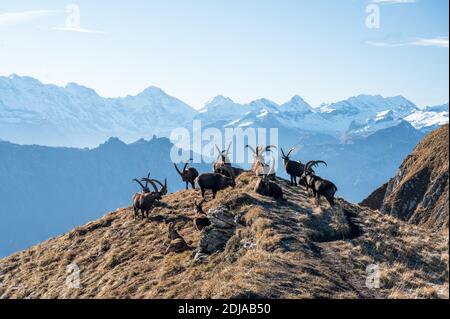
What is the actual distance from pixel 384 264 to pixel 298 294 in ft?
28.6

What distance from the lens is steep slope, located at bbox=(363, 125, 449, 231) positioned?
236 feet

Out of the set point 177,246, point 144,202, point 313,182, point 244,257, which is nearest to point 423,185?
point 313,182

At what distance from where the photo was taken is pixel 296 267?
1079 inches

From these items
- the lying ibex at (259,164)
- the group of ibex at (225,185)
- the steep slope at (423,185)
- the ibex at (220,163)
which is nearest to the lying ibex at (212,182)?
the group of ibex at (225,185)

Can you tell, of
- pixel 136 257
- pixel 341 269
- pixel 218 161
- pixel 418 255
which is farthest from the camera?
pixel 218 161

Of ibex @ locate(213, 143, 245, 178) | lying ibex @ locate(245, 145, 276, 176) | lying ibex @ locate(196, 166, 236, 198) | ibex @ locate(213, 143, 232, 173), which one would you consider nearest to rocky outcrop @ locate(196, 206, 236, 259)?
lying ibex @ locate(196, 166, 236, 198)

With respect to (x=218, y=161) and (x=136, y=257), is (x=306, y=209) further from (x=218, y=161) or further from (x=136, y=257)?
(x=218, y=161)

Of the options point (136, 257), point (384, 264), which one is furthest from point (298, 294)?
point (136, 257)

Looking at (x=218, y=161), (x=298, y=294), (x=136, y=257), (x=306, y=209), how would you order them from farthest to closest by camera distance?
(x=218, y=161)
(x=306, y=209)
(x=136, y=257)
(x=298, y=294)

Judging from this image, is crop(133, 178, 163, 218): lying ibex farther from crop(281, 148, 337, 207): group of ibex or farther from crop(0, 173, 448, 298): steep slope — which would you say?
crop(281, 148, 337, 207): group of ibex

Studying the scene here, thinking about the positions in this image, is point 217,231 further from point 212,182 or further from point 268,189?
point 212,182

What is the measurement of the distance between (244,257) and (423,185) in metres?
57.7

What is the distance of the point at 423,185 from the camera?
79.6m

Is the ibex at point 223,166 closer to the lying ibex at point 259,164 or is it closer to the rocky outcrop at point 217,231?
the lying ibex at point 259,164
